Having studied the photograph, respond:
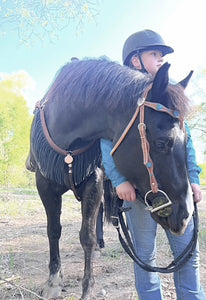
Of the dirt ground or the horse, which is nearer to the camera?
the horse

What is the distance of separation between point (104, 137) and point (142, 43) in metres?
0.79

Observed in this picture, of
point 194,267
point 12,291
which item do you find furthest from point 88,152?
point 12,291

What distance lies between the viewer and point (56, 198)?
283 cm

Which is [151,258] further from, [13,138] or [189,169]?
[13,138]

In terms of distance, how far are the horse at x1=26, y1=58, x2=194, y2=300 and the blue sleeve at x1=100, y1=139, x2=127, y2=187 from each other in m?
0.05

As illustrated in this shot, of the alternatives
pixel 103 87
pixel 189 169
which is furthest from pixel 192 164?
pixel 103 87

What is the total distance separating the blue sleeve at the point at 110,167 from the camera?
6.34ft

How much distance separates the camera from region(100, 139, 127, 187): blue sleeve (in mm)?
1933

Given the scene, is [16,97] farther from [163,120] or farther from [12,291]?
[163,120]

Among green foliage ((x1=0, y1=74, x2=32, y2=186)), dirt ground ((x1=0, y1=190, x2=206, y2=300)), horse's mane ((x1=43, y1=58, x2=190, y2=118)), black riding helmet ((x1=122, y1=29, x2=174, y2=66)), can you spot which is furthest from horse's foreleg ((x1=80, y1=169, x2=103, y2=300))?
green foliage ((x1=0, y1=74, x2=32, y2=186))

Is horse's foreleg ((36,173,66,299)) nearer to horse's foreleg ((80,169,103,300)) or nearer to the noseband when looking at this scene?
horse's foreleg ((80,169,103,300))

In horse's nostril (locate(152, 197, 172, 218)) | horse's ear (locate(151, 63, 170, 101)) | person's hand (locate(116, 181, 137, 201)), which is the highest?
horse's ear (locate(151, 63, 170, 101))

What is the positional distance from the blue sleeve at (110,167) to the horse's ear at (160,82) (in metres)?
0.51

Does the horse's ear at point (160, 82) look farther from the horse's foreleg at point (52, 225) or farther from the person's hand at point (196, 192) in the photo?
the horse's foreleg at point (52, 225)
